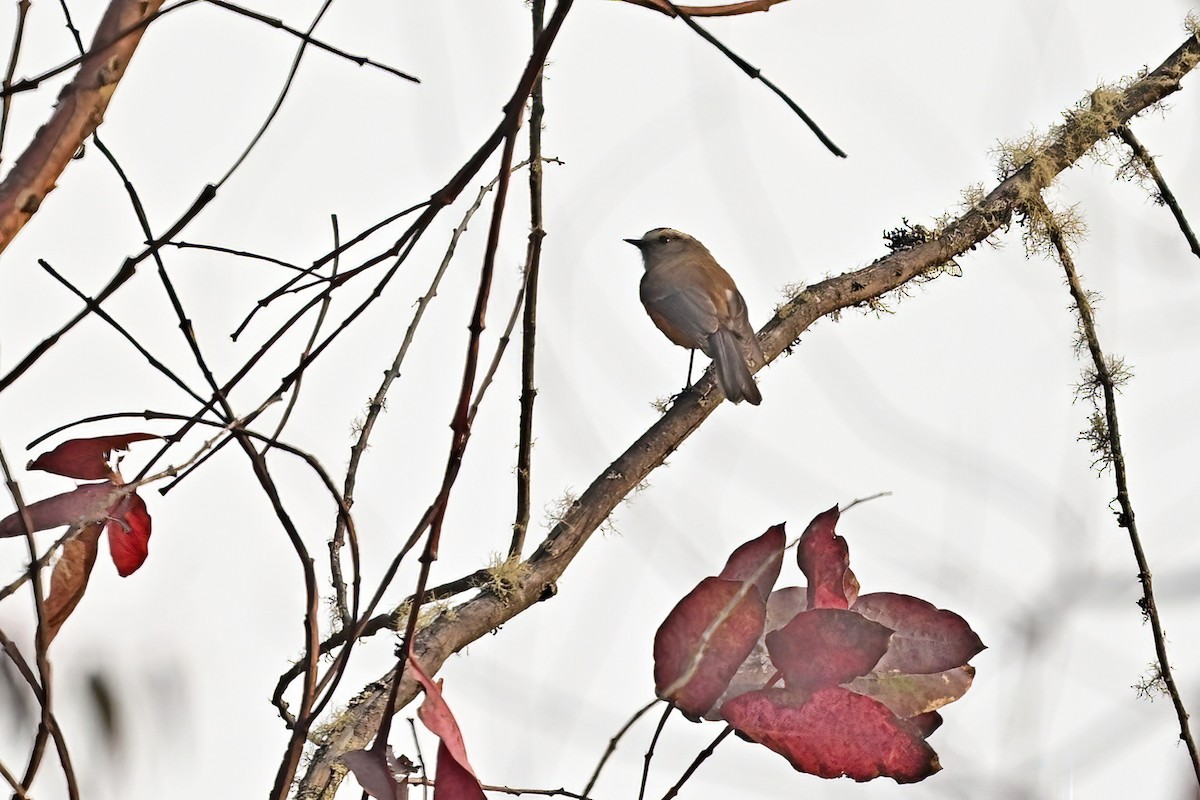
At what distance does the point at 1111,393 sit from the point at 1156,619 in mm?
396

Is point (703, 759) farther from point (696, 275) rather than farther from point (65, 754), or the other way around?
point (696, 275)

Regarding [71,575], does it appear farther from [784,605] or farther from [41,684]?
[784,605]

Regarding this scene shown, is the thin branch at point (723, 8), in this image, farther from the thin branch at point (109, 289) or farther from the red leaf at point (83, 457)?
the red leaf at point (83, 457)

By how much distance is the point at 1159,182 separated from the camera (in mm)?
1898

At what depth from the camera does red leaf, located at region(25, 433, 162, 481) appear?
0.91 meters

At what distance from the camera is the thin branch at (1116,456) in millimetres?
1183

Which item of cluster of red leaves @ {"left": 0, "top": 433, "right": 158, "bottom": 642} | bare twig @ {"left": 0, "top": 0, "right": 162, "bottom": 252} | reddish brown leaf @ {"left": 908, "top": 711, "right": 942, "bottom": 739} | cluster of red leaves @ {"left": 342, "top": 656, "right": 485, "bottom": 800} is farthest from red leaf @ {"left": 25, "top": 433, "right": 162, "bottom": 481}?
reddish brown leaf @ {"left": 908, "top": 711, "right": 942, "bottom": 739}

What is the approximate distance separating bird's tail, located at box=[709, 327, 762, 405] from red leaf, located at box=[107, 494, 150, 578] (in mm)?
1257

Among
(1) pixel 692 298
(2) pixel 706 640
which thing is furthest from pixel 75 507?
(1) pixel 692 298

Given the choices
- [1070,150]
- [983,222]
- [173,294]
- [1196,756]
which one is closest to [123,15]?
[173,294]

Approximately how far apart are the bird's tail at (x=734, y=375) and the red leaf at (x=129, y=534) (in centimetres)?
126

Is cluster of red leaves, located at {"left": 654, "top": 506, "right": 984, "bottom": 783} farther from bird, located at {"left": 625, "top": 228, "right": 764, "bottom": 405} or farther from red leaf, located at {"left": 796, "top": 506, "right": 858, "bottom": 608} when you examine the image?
bird, located at {"left": 625, "top": 228, "right": 764, "bottom": 405}

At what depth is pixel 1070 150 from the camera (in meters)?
2.15

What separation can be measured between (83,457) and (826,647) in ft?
1.86
